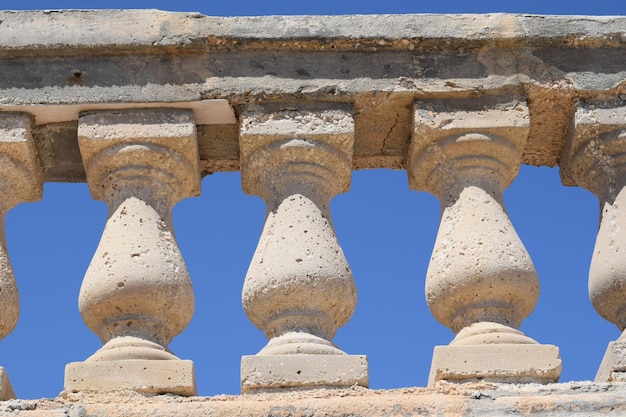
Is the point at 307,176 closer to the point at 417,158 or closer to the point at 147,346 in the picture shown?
the point at 417,158

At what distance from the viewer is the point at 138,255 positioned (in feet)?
24.8

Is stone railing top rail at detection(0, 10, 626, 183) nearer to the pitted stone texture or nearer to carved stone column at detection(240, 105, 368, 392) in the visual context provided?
the pitted stone texture

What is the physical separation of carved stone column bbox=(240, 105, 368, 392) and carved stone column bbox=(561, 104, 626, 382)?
4.08 ft

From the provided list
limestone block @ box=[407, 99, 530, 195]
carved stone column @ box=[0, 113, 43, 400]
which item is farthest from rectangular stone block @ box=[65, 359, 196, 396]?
limestone block @ box=[407, 99, 530, 195]

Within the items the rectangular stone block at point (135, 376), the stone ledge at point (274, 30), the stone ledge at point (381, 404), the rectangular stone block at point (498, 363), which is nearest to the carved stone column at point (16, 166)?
the stone ledge at point (274, 30)

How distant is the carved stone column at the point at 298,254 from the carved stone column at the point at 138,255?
33 centimetres

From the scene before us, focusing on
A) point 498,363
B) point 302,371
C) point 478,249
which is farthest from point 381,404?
point 478,249

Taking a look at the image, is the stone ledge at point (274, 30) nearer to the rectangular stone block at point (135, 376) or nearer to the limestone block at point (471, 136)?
the limestone block at point (471, 136)

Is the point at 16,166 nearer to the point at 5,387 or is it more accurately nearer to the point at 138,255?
the point at 138,255

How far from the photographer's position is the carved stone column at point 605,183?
25.0 feet

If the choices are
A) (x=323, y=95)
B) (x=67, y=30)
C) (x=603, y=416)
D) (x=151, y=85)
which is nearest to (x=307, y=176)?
(x=323, y=95)

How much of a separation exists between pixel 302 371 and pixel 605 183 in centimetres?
218

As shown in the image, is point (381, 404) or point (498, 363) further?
point (498, 363)

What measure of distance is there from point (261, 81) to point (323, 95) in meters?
0.34
